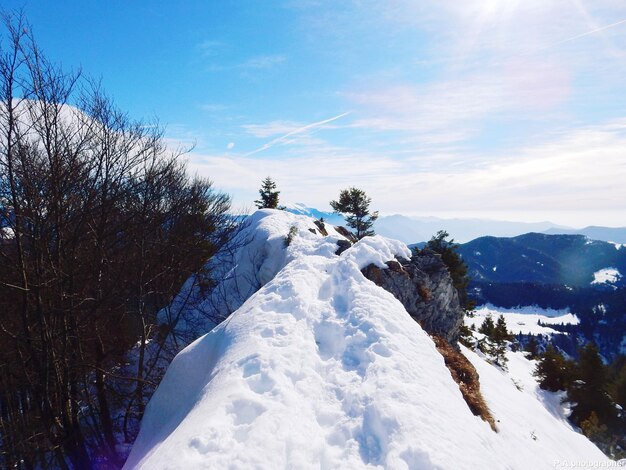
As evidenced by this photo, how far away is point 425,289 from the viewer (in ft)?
56.6

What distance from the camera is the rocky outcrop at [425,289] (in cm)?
1520

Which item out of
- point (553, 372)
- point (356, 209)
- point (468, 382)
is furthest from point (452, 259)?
point (468, 382)

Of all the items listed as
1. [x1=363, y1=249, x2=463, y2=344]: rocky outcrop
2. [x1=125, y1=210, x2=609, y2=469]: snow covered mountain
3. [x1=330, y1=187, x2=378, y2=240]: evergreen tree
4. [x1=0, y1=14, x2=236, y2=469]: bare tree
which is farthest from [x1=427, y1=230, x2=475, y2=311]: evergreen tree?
[x1=0, y1=14, x2=236, y2=469]: bare tree

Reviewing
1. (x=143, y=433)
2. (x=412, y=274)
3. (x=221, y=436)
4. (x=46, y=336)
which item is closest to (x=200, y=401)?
(x=221, y=436)

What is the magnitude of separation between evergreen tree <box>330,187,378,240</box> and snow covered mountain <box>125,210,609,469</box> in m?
26.2

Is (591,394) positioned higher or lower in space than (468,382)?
lower

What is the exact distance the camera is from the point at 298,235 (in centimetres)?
2308

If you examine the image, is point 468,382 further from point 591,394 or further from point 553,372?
point 553,372

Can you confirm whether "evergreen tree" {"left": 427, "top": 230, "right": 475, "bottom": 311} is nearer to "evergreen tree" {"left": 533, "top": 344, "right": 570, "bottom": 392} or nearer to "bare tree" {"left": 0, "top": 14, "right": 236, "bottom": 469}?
"evergreen tree" {"left": 533, "top": 344, "right": 570, "bottom": 392}

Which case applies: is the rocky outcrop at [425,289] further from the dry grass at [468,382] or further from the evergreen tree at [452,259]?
the evergreen tree at [452,259]

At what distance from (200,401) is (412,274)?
12.8m

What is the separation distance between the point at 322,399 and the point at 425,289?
1214 centimetres

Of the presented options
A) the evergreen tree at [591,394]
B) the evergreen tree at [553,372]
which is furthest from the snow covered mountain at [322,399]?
the evergreen tree at [553,372]

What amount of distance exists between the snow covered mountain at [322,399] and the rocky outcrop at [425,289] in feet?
10.8
